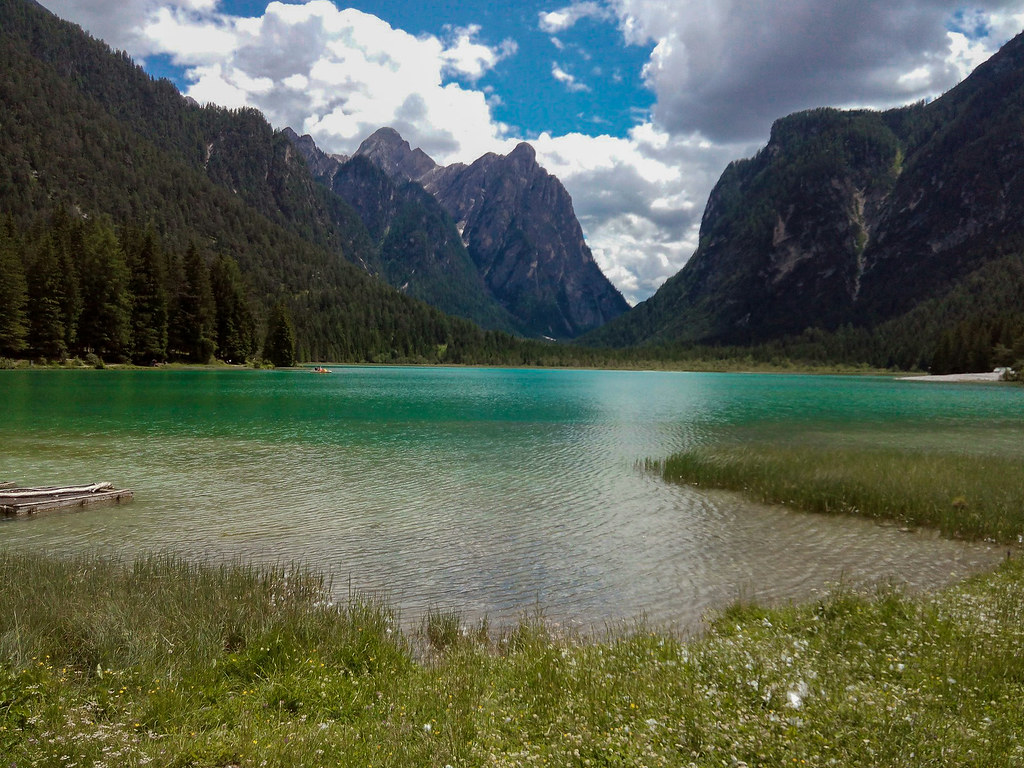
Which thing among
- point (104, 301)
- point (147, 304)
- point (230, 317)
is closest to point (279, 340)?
point (230, 317)

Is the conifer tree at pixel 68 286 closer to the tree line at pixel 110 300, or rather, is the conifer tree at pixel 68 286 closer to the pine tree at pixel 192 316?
the tree line at pixel 110 300

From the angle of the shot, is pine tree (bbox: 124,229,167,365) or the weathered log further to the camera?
pine tree (bbox: 124,229,167,365)

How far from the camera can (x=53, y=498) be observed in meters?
19.9

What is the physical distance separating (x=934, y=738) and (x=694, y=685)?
2.65 metres

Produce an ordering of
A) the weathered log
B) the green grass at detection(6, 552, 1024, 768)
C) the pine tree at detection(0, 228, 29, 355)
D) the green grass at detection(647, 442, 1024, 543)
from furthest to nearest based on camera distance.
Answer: the pine tree at detection(0, 228, 29, 355), the green grass at detection(647, 442, 1024, 543), the weathered log, the green grass at detection(6, 552, 1024, 768)

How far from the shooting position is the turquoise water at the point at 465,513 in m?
14.8

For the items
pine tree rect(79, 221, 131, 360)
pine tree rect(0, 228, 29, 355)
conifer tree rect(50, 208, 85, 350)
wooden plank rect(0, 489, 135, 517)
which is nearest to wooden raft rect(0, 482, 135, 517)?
wooden plank rect(0, 489, 135, 517)

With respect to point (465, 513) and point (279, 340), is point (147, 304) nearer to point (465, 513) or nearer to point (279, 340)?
point (279, 340)

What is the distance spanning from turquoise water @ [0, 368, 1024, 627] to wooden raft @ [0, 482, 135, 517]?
2.90ft

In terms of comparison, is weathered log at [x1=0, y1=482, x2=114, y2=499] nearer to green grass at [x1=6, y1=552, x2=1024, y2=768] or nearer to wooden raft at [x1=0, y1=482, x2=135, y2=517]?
wooden raft at [x1=0, y1=482, x2=135, y2=517]

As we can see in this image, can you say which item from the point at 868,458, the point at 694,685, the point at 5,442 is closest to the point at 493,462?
the point at 868,458

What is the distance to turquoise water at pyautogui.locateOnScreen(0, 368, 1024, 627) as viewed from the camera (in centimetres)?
1482

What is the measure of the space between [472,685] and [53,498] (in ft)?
65.7

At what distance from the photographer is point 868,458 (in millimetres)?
30203
